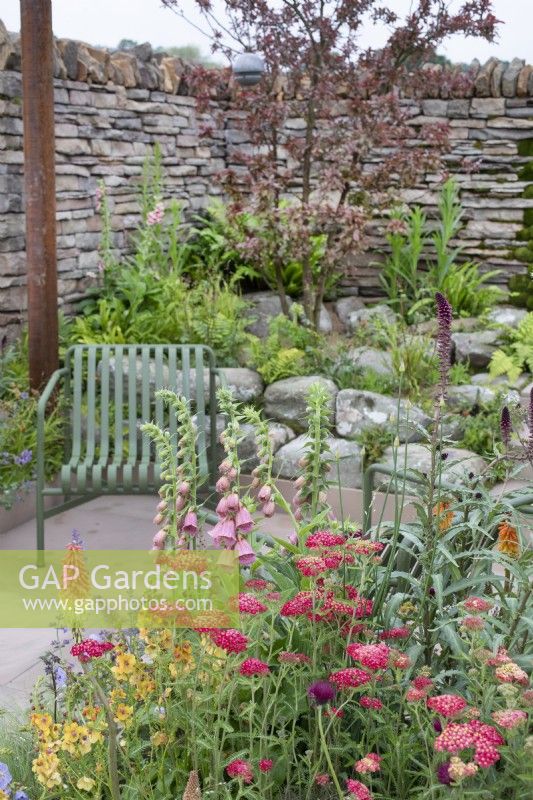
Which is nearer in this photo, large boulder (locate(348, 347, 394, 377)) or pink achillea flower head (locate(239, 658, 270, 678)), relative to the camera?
pink achillea flower head (locate(239, 658, 270, 678))

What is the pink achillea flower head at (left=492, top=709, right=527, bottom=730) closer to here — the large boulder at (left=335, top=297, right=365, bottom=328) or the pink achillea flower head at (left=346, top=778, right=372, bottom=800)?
the pink achillea flower head at (left=346, top=778, right=372, bottom=800)

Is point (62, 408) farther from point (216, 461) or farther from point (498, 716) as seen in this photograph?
point (498, 716)

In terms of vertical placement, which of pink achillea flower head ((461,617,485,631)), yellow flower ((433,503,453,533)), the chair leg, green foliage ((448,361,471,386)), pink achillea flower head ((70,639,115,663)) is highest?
yellow flower ((433,503,453,533))

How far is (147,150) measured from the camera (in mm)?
6602

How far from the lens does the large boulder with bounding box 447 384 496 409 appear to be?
206 inches

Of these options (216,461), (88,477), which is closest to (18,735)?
(88,477)

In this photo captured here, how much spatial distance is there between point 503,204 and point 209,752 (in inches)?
227

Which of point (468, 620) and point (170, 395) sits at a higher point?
point (170, 395)

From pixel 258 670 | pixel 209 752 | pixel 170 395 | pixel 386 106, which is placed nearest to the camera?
pixel 258 670

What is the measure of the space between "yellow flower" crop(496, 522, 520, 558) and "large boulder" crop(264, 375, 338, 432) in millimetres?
2960

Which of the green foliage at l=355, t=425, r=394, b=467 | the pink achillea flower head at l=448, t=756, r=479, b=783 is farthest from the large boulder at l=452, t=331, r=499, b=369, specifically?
the pink achillea flower head at l=448, t=756, r=479, b=783

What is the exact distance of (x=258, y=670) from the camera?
1617mm

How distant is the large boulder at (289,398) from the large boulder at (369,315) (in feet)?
3.65

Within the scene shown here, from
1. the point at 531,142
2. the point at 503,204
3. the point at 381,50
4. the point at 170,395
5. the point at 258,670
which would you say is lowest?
the point at 258,670
